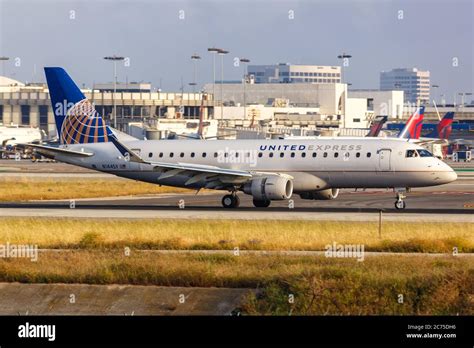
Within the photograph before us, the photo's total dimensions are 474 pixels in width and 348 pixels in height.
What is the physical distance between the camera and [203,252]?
34188 millimetres

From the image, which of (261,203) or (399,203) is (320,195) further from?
(399,203)

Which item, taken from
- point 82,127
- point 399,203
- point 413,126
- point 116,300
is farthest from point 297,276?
point 413,126

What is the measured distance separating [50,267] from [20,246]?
6.37 meters

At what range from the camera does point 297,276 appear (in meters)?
27.4

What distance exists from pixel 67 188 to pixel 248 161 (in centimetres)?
2376

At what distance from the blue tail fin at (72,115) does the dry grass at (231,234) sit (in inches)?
587

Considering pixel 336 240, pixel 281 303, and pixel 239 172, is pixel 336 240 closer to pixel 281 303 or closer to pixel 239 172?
pixel 281 303

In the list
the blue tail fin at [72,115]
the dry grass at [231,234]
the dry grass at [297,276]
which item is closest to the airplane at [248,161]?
the blue tail fin at [72,115]

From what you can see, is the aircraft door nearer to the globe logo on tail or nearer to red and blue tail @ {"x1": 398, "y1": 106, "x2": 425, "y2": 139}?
the globe logo on tail

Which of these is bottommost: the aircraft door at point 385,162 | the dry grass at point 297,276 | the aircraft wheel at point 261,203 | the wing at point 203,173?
the aircraft wheel at point 261,203

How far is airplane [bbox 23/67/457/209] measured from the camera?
5347cm

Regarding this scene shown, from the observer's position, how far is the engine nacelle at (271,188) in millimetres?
53188

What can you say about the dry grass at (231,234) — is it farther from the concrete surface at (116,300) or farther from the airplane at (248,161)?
the airplane at (248,161)

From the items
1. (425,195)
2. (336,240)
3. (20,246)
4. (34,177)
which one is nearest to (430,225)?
(336,240)
